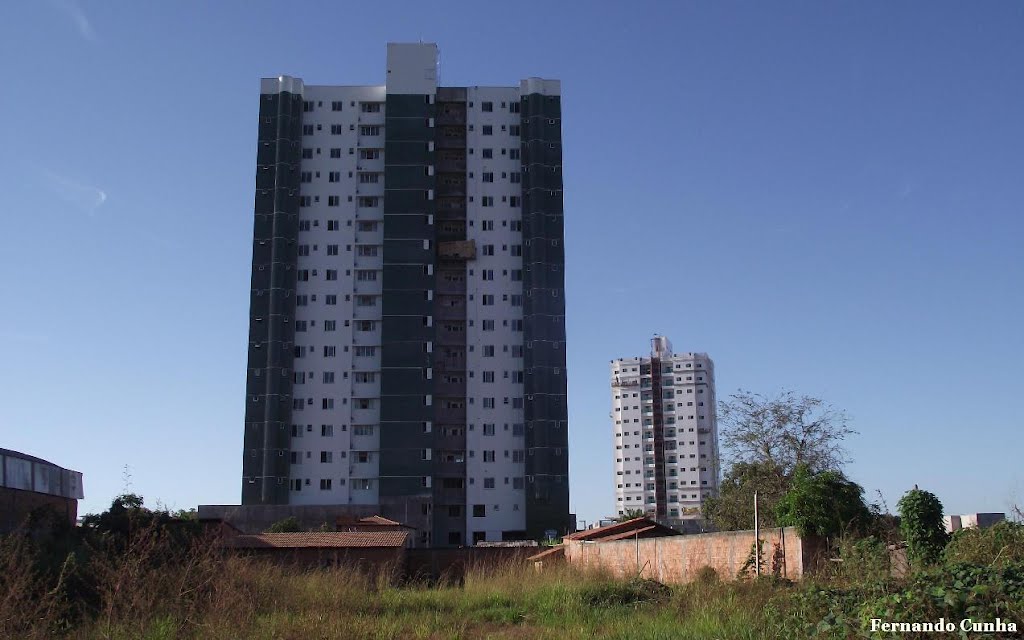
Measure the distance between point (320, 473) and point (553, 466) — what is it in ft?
64.9

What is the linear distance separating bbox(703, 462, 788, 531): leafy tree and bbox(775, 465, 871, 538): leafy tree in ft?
62.2

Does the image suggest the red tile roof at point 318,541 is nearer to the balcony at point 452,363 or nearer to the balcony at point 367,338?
the balcony at point 452,363

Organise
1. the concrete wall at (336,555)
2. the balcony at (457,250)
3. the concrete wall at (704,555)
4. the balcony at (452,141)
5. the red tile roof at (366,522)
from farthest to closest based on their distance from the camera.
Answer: the balcony at (452,141) → the balcony at (457,250) → the red tile roof at (366,522) → the concrete wall at (336,555) → the concrete wall at (704,555)

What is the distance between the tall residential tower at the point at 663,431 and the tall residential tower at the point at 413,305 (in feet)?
186

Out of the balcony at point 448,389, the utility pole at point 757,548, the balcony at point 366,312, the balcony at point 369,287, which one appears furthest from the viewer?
the balcony at point 369,287

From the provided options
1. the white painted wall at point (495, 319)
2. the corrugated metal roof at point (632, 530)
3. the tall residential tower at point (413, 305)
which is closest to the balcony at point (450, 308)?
the tall residential tower at point (413, 305)

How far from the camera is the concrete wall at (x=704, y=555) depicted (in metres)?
21.9

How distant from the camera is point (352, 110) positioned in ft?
291

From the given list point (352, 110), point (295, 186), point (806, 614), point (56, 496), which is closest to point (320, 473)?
point (295, 186)

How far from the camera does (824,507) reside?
874 inches

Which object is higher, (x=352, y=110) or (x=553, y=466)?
(x=352, y=110)

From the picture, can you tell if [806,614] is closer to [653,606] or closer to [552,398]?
[653,606]

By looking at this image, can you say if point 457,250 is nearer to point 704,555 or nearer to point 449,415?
point 449,415

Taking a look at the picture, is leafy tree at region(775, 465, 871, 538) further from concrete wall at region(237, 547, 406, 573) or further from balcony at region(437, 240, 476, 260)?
balcony at region(437, 240, 476, 260)
